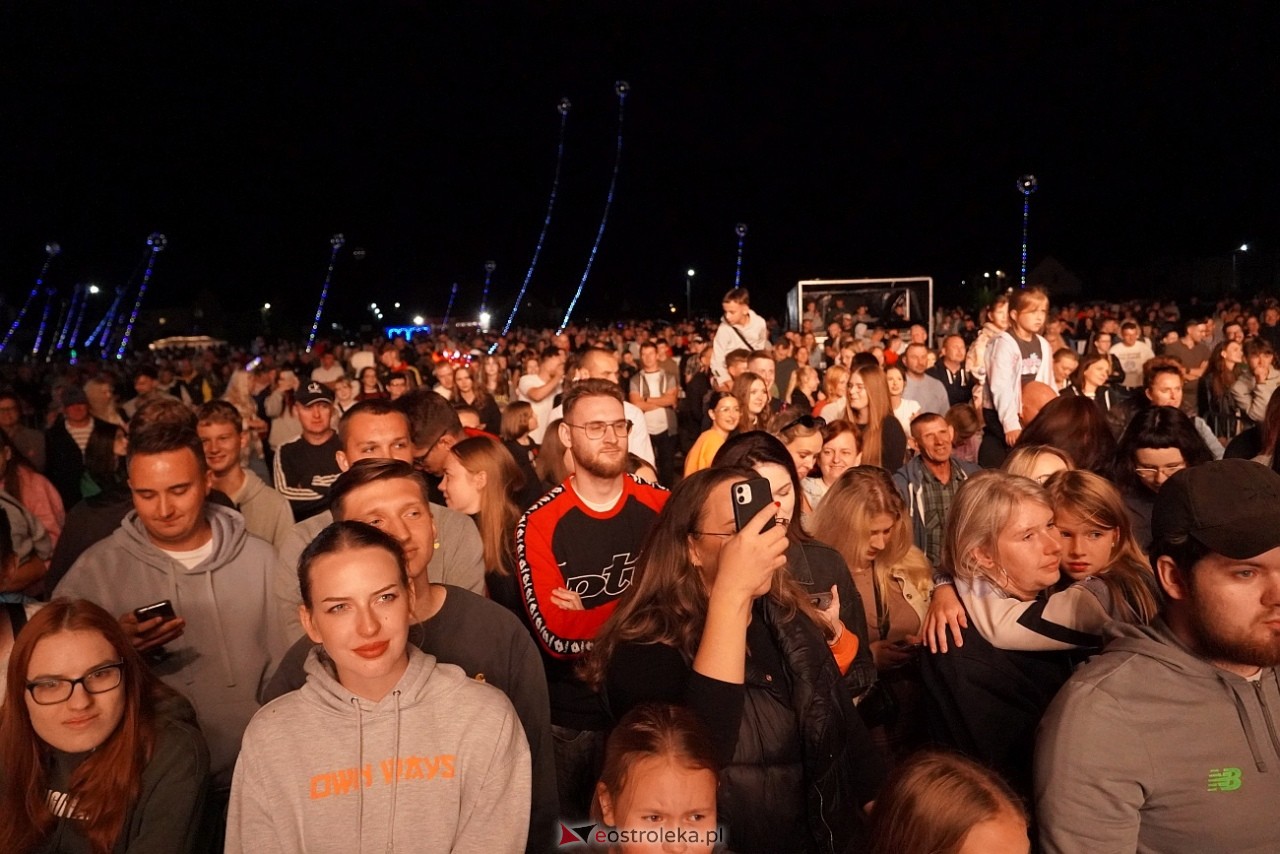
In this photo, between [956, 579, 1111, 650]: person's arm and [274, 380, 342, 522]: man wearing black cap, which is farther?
[274, 380, 342, 522]: man wearing black cap

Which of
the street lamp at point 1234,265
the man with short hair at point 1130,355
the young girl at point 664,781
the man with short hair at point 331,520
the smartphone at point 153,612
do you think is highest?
the street lamp at point 1234,265

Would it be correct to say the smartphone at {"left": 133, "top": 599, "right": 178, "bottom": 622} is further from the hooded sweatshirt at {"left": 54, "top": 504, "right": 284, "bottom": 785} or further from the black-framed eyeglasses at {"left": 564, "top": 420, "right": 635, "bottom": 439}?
the black-framed eyeglasses at {"left": 564, "top": 420, "right": 635, "bottom": 439}

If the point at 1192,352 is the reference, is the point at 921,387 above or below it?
below

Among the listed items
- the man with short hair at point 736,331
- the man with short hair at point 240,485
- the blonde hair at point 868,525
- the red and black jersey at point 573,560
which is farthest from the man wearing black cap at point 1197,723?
the man with short hair at point 736,331

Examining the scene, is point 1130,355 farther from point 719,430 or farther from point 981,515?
point 981,515

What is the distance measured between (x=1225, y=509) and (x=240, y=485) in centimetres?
449

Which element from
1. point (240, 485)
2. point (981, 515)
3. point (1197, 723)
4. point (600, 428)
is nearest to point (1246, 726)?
point (1197, 723)

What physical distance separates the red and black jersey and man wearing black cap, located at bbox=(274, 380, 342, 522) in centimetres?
266

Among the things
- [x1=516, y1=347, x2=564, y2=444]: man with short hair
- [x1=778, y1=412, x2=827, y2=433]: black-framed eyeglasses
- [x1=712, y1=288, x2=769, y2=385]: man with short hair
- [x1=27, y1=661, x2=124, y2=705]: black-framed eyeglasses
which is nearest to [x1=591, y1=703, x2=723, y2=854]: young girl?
[x1=27, y1=661, x2=124, y2=705]: black-framed eyeglasses

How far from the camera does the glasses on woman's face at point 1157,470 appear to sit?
4.50 metres

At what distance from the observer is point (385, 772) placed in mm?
2391

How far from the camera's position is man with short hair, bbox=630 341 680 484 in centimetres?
1050

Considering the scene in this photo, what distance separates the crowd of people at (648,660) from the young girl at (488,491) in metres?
0.02

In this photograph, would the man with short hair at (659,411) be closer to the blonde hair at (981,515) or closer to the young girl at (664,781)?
the blonde hair at (981,515)
